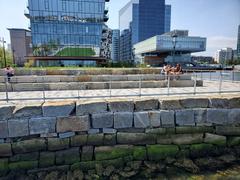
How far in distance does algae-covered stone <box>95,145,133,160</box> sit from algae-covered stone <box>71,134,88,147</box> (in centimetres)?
50

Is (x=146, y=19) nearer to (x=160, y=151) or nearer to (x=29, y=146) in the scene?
(x=160, y=151)

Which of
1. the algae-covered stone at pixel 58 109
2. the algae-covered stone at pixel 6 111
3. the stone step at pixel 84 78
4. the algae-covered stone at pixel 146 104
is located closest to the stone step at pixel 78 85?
the stone step at pixel 84 78

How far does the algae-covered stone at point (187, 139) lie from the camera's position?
7.06 metres

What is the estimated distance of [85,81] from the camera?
12664 millimetres

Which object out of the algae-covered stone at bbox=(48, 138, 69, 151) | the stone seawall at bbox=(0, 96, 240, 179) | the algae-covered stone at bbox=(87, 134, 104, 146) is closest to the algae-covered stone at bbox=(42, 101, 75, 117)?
the stone seawall at bbox=(0, 96, 240, 179)

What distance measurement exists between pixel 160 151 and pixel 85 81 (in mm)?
7430

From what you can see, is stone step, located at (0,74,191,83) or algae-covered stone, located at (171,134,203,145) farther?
stone step, located at (0,74,191,83)

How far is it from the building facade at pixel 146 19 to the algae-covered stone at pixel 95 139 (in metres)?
104

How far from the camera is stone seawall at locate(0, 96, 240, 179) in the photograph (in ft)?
20.1

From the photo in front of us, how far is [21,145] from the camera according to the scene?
20.1 ft

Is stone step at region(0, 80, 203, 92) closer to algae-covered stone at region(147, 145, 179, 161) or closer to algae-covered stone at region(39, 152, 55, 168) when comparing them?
algae-covered stone at region(147, 145, 179, 161)

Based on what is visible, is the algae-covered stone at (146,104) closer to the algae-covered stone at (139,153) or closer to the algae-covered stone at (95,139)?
the algae-covered stone at (139,153)

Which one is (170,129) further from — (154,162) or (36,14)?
(36,14)

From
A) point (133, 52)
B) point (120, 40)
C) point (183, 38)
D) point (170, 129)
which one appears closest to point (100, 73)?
point (170, 129)
